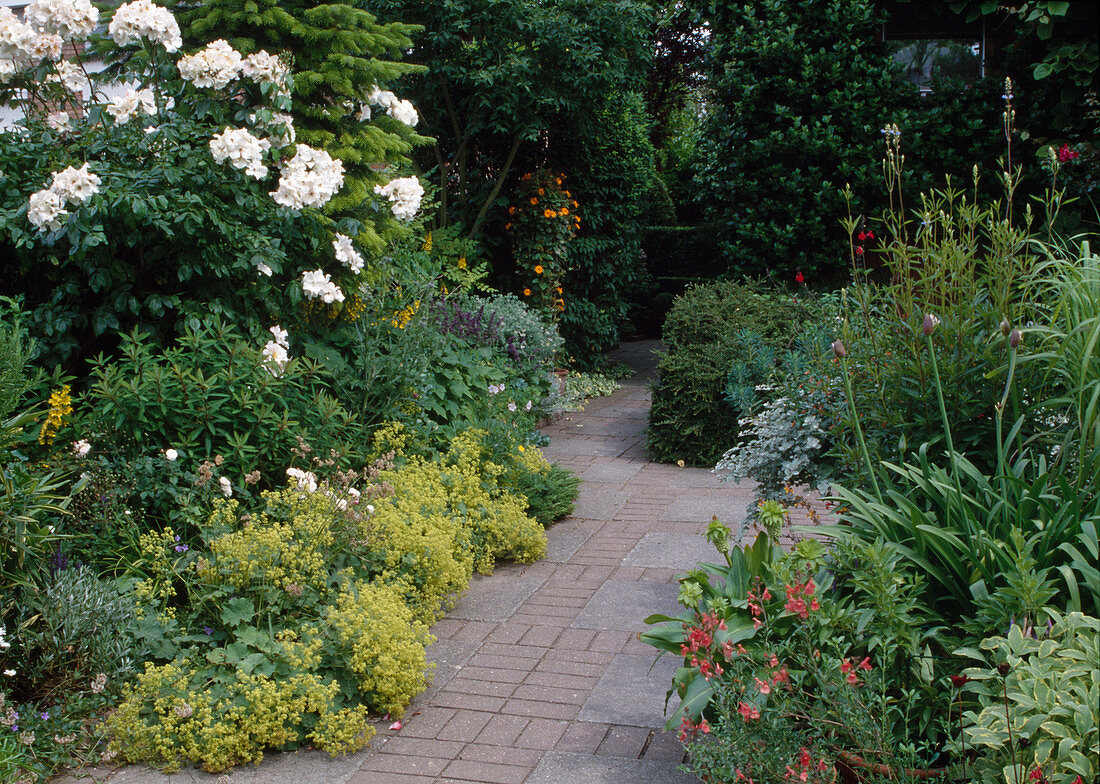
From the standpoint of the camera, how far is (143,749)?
281cm

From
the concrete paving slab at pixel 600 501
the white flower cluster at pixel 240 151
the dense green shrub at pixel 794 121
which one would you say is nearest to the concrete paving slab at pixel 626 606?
the concrete paving slab at pixel 600 501

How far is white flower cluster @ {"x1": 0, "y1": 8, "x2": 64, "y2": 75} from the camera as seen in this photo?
4082 millimetres

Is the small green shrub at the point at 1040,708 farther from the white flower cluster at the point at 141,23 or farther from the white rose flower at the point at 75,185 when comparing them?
the white flower cluster at the point at 141,23

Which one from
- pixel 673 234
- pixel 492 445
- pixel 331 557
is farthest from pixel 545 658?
pixel 673 234

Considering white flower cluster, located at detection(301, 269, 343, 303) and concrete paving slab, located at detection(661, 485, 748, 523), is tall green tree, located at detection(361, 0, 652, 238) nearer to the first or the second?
white flower cluster, located at detection(301, 269, 343, 303)

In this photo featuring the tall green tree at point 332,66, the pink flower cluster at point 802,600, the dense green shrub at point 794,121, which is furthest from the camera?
the dense green shrub at point 794,121

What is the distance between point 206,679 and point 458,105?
23.6 ft

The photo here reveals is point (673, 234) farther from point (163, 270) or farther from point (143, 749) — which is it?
point (143, 749)

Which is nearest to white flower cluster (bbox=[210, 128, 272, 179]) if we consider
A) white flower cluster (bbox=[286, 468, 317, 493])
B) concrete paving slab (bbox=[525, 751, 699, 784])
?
white flower cluster (bbox=[286, 468, 317, 493])

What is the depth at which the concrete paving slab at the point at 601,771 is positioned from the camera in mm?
2689

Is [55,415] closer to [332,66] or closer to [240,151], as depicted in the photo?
[240,151]

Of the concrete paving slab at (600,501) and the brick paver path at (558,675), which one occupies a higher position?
the brick paver path at (558,675)

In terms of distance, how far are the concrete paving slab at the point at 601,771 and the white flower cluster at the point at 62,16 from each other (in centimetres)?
402

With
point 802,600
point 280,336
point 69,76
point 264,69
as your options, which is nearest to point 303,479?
point 280,336
